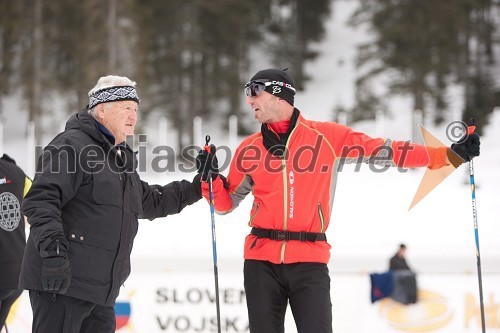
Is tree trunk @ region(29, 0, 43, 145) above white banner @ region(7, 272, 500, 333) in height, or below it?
above

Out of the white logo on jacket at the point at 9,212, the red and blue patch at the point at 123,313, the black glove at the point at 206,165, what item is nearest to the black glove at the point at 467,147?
the black glove at the point at 206,165

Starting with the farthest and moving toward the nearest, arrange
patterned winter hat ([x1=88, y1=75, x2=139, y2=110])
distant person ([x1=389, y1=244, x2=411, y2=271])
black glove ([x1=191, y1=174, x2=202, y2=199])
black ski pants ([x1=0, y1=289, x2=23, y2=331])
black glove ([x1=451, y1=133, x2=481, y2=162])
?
distant person ([x1=389, y1=244, x2=411, y2=271])
black ski pants ([x1=0, y1=289, x2=23, y2=331])
black glove ([x1=191, y1=174, x2=202, y2=199])
black glove ([x1=451, y1=133, x2=481, y2=162])
patterned winter hat ([x1=88, y1=75, x2=139, y2=110])

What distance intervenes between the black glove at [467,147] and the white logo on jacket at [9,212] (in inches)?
110

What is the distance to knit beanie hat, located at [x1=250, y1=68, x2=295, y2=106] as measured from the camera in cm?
382

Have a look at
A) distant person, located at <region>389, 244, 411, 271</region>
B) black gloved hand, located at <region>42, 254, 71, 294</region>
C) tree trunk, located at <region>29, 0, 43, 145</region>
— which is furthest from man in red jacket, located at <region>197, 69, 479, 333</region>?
tree trunk, located at <region>29, 0, 43, 145</region>

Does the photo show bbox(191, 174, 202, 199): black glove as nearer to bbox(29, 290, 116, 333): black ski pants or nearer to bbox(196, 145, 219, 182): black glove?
bbox(196, 145, 219, 182): black glove

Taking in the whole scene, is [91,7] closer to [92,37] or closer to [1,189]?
[92,37]

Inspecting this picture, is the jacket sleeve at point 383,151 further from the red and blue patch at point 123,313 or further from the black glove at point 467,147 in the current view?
the red and blue patch at point 123,313

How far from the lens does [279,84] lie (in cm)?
383

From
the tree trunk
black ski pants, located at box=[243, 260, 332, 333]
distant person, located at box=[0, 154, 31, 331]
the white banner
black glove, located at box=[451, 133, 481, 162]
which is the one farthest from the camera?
the tree trunk

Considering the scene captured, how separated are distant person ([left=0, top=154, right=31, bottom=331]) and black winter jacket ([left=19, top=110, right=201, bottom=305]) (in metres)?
1.27

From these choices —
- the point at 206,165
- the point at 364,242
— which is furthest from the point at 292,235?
the point at 364,242

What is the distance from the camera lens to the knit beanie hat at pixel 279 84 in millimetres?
3816

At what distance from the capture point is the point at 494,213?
39.5 feet
